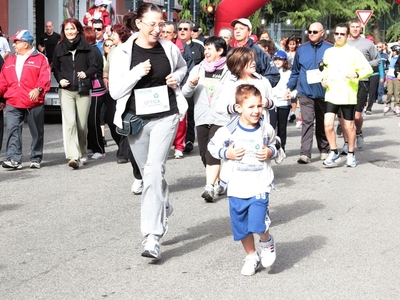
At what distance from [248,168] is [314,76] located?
22.0ft

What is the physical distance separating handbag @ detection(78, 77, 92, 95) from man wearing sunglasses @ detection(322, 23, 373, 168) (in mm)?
3059

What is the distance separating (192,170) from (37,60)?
243 centimetres

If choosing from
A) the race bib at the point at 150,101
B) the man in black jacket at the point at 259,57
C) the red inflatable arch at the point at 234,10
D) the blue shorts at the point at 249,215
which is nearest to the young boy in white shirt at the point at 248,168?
the blue shorts at the point at 249,215

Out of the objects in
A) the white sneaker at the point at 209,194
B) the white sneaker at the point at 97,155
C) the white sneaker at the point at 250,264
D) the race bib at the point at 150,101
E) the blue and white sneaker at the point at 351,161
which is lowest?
the white sneaker at the point at 97,155

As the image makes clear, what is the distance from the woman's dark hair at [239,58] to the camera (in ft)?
28.4

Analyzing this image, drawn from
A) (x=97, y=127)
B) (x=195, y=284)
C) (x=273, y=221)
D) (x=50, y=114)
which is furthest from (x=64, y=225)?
(x=50, y=114)

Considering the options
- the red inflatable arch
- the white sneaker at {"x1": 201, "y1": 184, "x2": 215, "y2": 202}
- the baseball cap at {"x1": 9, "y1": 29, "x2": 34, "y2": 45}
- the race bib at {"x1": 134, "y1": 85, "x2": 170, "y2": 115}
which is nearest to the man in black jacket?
the white sneaker at {"x1": 201, "y1": 184, "x2": 215, "y2": 202}

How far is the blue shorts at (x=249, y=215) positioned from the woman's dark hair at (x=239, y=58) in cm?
229

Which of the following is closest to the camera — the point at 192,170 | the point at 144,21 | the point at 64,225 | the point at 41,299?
the point at 41,299

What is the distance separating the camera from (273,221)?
349 inches

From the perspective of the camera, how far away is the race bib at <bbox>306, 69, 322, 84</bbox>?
1310 cm

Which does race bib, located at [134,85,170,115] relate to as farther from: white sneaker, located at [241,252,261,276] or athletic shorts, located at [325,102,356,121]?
athletic shorts, located at [325,102,356,121]

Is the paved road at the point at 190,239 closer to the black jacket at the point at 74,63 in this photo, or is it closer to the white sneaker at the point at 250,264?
→ the white sneaker at the point at 250,264

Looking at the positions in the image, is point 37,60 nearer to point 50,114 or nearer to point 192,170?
point 192,170
